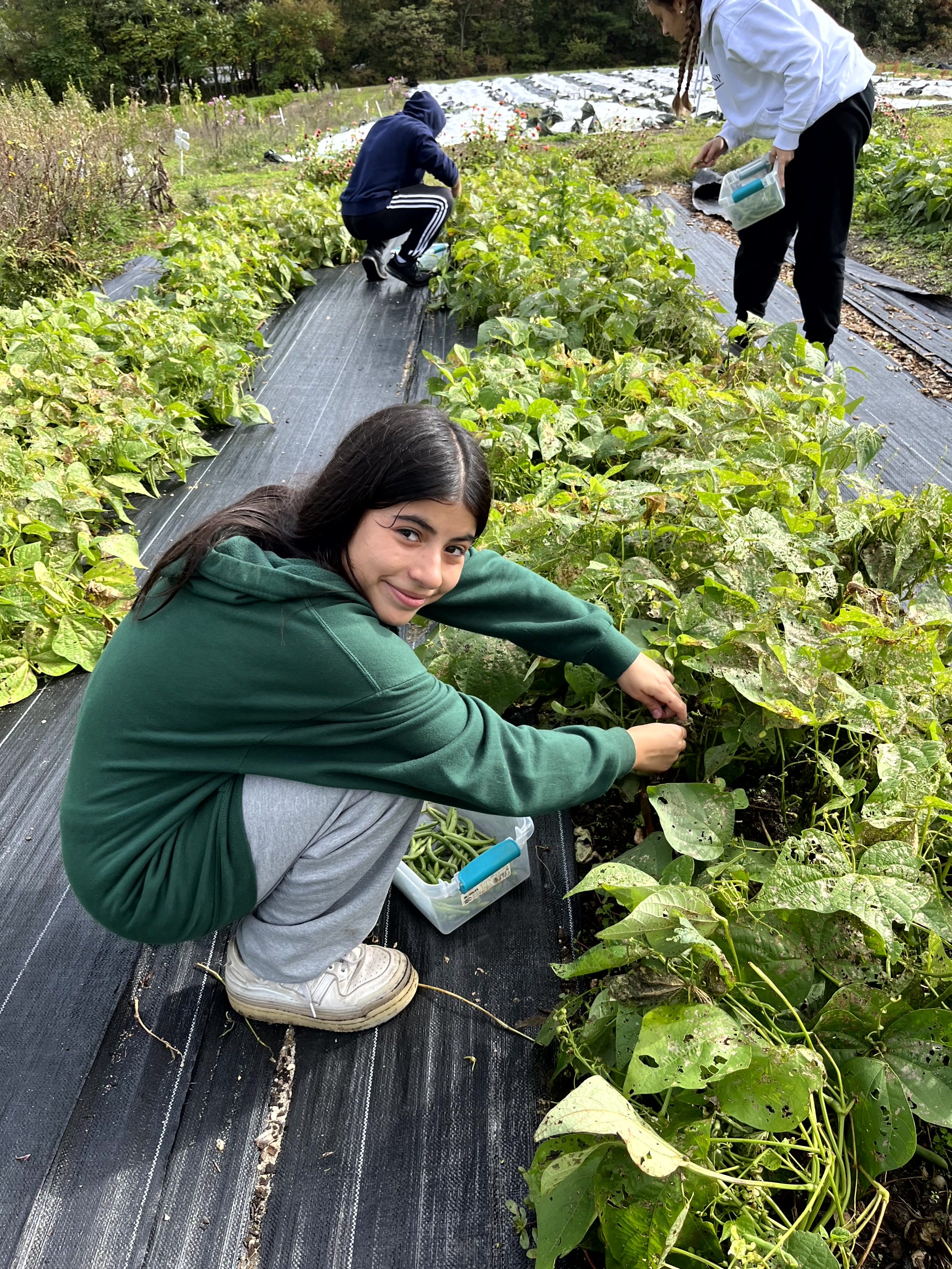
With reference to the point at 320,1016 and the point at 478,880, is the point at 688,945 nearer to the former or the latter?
the point at 478,880

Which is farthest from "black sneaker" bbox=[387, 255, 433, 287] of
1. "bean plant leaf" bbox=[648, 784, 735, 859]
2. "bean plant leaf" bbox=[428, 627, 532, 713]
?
"bean plant leaf" bbox=[648, 784, 735, 859]

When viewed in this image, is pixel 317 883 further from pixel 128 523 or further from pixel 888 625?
pixel 128 523

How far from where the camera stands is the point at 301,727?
124cm

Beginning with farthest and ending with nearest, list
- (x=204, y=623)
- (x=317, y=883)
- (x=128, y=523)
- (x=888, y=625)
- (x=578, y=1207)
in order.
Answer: (x=128, y=523), (x=888, y=625), (x=317, y=883), (x=204, y=623), (x=578, y=1207)

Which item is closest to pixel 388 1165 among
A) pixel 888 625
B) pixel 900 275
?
pixel 888 625

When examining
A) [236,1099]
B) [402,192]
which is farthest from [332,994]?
[402,192]

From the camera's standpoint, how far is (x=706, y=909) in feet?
3.68

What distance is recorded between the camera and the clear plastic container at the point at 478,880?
167 centimetres

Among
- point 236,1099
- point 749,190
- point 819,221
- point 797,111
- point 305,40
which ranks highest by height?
point 305,40

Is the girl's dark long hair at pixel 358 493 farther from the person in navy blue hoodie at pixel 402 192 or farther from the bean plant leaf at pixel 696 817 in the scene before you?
the person in navy blue hoodie at pixel 402 192

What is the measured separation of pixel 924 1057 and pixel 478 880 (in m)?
0.80

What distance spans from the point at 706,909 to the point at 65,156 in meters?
8.45

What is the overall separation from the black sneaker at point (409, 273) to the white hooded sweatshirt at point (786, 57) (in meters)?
2.49

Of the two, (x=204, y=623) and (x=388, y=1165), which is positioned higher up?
(x=204, y=623)
